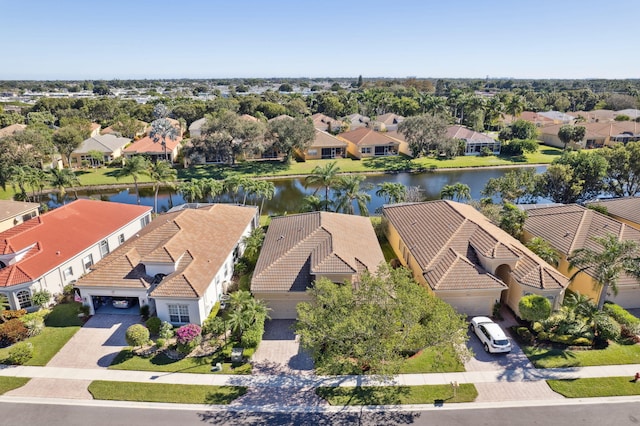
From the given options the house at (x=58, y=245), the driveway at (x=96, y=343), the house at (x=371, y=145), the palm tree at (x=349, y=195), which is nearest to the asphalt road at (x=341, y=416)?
the driveway at (x=96, y=343)

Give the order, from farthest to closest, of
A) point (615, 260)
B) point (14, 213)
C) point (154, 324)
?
point (14, 213) → point (154, 324) → point (615, 260)

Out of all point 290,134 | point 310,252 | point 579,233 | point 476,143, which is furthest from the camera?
point 476,143

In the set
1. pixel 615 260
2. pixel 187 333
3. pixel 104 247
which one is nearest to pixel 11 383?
pixel 187 333

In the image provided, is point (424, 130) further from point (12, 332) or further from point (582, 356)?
point (12, 332)

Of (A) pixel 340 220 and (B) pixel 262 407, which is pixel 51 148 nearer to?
(A) pixel 340 220

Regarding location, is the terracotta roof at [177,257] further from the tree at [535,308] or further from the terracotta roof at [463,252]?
the tree at [535,308]

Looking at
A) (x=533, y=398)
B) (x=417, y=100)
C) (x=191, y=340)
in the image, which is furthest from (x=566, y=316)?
(x=417, y=100)
